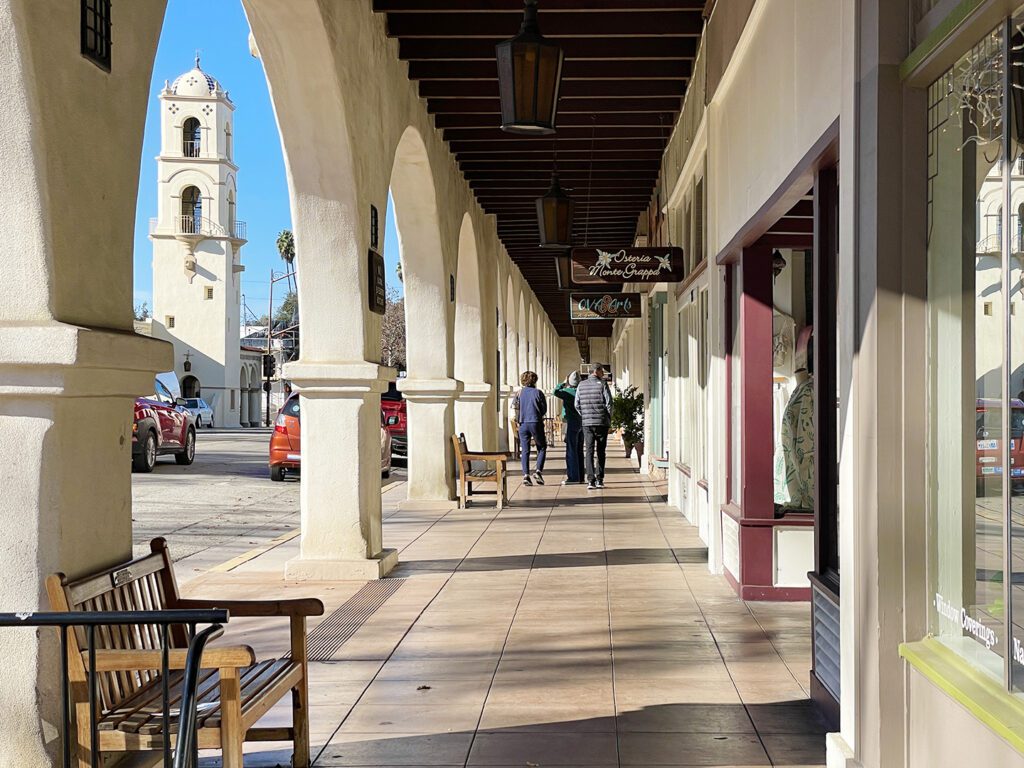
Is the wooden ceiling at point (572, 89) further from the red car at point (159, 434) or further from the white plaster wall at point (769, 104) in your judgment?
the red car at point (159, 434)

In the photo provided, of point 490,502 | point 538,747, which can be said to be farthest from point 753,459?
point 490,502

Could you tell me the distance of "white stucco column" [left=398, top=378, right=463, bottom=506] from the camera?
521 inches

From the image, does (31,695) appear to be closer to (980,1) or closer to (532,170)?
(980,1)

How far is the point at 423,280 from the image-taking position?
13.2 metres

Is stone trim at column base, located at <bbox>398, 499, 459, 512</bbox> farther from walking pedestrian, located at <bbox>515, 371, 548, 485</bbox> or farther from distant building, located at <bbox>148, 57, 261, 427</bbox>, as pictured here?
distant building, located at <bbox>148, 57, 261, 427</bbox>

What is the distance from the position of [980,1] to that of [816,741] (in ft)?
9.45

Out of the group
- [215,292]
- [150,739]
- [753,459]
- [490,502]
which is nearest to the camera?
[150,739]

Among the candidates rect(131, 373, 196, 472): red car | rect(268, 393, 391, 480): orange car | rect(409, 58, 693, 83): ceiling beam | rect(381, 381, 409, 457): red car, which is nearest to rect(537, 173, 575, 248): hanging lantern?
rect(409, 58, 693, 83): ceiling beam

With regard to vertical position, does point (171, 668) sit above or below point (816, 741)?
above

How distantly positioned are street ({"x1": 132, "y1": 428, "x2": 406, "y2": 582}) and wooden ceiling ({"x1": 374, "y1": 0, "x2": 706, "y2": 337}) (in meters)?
4.54

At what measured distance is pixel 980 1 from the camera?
299 centimetres

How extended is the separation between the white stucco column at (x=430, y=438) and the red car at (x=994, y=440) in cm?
1014

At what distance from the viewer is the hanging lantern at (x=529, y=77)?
18.6 ft

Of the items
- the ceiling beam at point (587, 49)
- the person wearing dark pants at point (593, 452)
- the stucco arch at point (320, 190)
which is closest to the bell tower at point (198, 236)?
the person wearing dark pants at point (593, 452)
